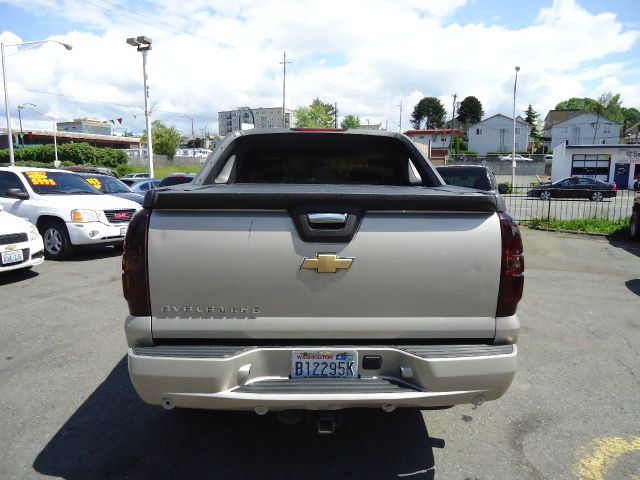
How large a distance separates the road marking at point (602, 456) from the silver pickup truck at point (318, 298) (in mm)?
930

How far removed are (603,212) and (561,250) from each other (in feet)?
28.4

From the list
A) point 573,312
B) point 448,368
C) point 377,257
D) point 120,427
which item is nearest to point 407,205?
point 377,257

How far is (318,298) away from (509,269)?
1.00 meters

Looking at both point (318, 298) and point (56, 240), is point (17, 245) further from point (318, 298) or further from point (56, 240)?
point (318, 298)

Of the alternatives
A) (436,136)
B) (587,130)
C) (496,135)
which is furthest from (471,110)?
(587,130)

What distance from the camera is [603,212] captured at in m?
17.8

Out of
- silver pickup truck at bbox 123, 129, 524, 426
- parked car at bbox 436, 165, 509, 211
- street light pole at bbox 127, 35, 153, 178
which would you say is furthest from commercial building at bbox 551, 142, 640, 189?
silver pickup truck at bbox 123, 129, 524, 426

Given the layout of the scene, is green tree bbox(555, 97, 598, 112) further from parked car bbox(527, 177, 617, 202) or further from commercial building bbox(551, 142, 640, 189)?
parked car bbox(527, 177, 617, 202)

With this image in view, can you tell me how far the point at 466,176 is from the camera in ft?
40.4

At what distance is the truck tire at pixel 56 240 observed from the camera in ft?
29.6

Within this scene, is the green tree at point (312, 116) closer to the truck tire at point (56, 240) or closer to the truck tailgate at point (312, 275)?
the truck tire at point (56, 240)

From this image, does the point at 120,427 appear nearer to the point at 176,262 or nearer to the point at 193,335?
the point at 193,335

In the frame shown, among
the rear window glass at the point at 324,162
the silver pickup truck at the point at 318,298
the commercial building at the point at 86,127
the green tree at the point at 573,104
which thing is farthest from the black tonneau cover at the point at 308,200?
the green tree at the point at 573,104

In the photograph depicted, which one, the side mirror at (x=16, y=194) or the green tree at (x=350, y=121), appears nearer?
the side mirror at (x=16, y=194)
